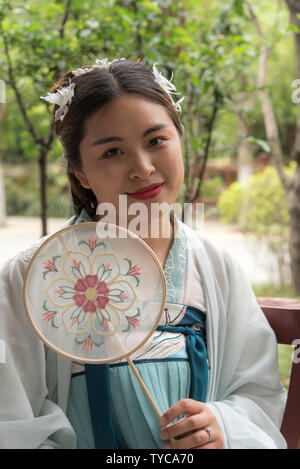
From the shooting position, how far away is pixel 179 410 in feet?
2.98

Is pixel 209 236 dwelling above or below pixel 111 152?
below

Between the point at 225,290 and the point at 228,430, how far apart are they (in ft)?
1.00

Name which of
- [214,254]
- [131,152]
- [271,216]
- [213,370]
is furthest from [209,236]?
[131,152]

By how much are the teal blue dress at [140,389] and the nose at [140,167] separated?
27cm

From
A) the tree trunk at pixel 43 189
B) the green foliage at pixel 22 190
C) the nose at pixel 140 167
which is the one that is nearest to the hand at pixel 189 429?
the nose at pixel 140 167

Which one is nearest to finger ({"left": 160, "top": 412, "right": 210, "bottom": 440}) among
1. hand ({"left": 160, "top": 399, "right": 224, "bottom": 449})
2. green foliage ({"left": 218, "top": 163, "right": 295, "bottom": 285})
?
hand ({"left": 160, "top": 399, "right": 224, "bottom": 449})

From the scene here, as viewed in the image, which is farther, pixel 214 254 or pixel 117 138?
pixel 214 254

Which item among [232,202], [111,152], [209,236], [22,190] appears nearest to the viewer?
[111,152]

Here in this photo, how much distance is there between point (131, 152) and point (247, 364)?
519 mm

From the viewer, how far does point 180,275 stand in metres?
1.12

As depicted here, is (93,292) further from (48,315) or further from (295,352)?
(295,352)

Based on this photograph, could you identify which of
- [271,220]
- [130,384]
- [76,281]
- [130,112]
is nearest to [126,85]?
[130,112]

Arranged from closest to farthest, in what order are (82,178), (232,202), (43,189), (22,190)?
(82,178)
(43,189)
(232,202)
(22,190)
